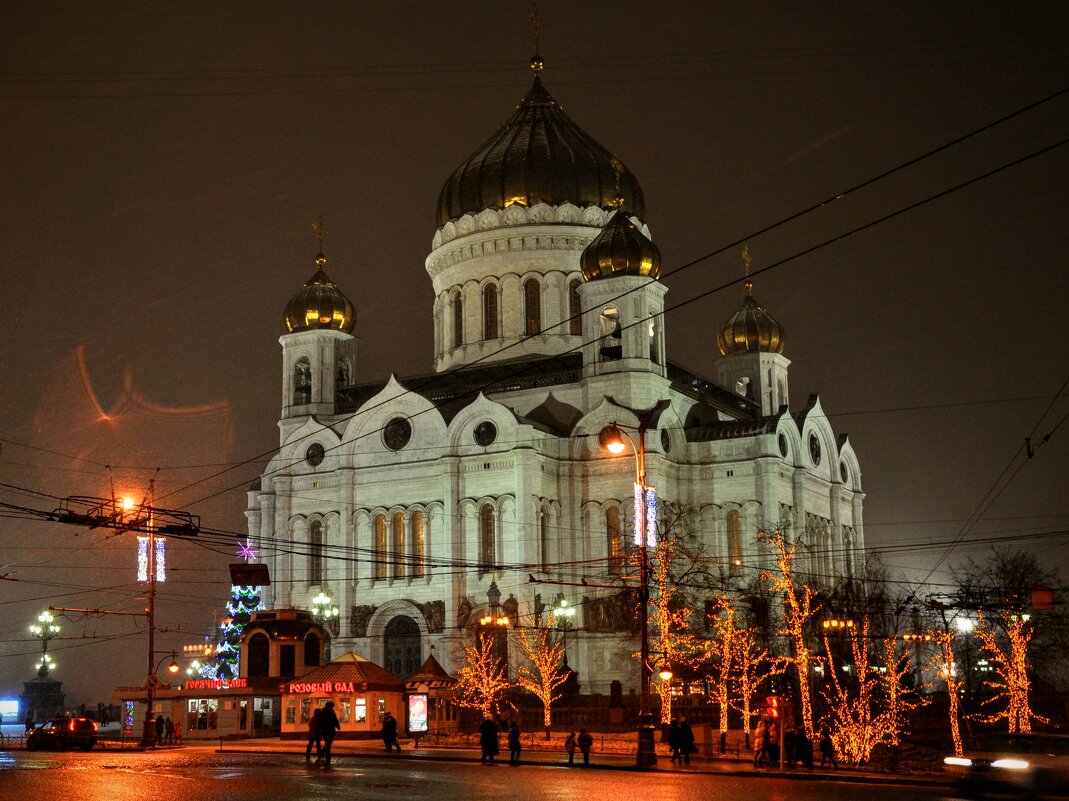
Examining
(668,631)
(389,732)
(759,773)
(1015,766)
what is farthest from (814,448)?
(1015,766)

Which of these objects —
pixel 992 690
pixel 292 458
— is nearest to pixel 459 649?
pixel 292 458

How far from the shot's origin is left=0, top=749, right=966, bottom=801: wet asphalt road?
21.6 m

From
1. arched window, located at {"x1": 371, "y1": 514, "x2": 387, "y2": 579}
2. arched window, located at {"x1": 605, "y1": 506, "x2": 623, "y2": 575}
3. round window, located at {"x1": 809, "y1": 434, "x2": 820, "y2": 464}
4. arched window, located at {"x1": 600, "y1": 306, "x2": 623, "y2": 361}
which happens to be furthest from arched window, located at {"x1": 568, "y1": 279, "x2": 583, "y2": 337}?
arched window, located at {"x1": 371, "y1": 514, "x2": 387, "y2": 579}

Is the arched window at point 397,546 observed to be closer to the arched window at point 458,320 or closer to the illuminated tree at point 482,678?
the illuminated tree at point 482,678

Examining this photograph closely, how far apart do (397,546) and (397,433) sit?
504 centimetres

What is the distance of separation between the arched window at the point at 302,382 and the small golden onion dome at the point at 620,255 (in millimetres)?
15196

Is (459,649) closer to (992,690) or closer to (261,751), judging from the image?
(261,751)

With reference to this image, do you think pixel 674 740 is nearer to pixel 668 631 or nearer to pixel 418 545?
pixel 668 631

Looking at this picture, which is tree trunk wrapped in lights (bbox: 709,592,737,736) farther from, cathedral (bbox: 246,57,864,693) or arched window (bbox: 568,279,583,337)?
arched window (bbox: 568,279,583,337)

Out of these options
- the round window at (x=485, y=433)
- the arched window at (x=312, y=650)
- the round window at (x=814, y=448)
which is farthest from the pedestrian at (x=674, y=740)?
the round window at (x=814, y=448)

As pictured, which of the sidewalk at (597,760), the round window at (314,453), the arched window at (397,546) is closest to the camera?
the sidewalk at (597,760)

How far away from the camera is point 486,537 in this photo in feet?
192

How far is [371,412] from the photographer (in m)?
63.2

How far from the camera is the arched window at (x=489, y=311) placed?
2655 inches
